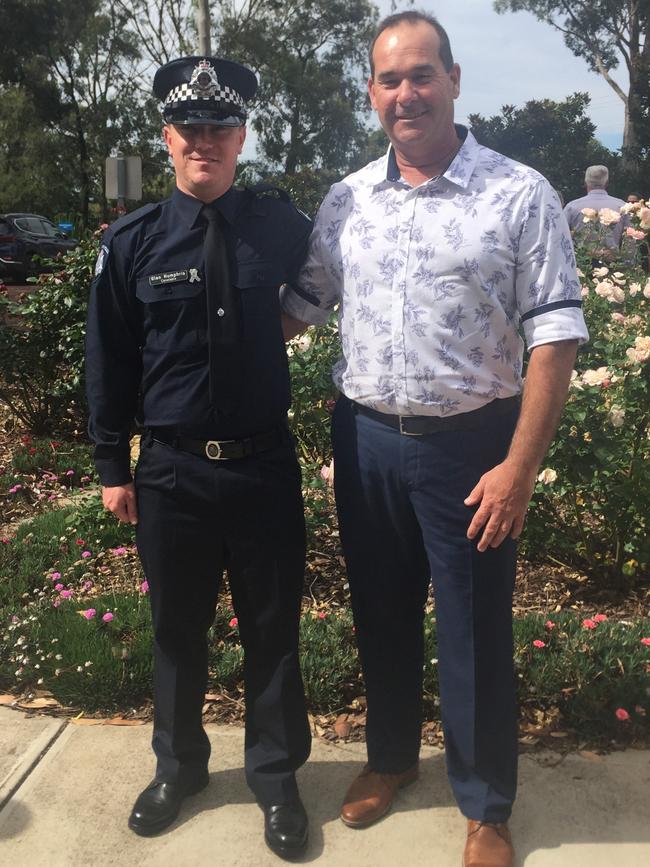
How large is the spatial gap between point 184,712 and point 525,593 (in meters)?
1.79

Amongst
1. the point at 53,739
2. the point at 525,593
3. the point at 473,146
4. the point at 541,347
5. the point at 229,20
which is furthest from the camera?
the point at 229,20

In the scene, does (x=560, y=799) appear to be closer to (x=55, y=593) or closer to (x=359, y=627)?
(x=359, y=627)

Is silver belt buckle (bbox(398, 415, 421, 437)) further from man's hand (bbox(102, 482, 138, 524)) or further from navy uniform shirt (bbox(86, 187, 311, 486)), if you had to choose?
man's hand (bbox(102, 482, 138, 524))

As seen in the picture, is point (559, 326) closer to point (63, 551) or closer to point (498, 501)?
point (498, 501)

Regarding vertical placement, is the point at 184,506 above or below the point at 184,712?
above

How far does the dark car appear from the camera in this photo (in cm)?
1934

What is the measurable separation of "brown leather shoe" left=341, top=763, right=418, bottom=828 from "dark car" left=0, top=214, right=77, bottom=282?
58.4 ft

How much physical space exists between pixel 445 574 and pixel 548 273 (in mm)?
791

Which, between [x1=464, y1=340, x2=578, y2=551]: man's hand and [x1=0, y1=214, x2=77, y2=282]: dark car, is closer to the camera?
[x1=464, y1=340, x2=578, y2=551]: man's hand

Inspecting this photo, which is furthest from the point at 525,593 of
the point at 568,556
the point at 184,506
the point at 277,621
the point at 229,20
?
the point at 229,20

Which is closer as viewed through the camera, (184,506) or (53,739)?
(184,506)

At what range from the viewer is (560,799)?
2434 mm

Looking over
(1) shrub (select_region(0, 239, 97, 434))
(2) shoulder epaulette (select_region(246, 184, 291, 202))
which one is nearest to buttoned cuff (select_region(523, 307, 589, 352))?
(2) shoulder epaulette (select_region(246, 184, 291, 202))

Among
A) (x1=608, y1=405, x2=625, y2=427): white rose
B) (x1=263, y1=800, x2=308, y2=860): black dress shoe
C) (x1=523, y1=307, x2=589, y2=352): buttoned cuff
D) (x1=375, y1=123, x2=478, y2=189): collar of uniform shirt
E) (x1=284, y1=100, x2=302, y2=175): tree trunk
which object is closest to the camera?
(x1=523, y1=307, x2=589, y2=352): buttoned cuff
